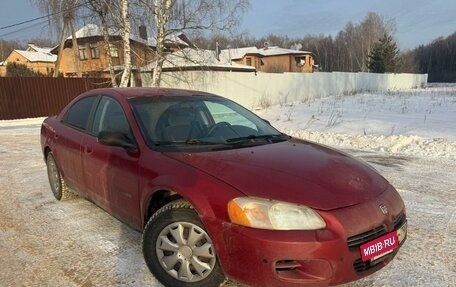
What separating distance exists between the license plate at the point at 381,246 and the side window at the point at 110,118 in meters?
2.10

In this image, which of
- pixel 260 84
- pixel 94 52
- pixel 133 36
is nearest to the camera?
pixel 133 36

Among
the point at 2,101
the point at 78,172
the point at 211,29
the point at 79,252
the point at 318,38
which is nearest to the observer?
the point at 79,252

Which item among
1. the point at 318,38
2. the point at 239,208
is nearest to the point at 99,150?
the point at 239,208

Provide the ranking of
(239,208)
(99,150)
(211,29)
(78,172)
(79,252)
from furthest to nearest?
(211,29) < (78,172) < (99,150) < (79,252) < (239,208)

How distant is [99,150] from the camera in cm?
370

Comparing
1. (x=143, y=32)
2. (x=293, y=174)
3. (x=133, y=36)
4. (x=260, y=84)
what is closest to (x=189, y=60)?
(x=143, y=32)

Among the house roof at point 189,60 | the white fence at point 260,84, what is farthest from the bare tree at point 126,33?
the white fence at point 260,84

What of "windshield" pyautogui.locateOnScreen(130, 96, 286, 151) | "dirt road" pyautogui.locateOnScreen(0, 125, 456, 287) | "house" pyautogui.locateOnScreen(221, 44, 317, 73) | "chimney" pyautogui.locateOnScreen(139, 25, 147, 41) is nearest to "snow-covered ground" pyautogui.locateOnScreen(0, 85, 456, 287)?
"dirt road" pyautogui.locateOnScreen(0, 125, 456, 287)

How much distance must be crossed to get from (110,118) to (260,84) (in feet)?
63.3

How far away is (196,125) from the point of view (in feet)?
11.9

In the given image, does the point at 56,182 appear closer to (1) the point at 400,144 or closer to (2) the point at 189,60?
(1) the point at 400,144

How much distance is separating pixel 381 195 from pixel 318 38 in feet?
350

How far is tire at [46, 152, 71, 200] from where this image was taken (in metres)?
4.82

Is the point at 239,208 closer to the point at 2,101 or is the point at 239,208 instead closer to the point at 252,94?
the point at 2,101
